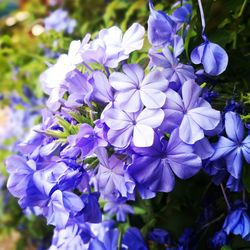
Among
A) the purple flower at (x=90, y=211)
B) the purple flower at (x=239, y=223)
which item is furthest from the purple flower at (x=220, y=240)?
the purple flower at (x=90, y=211)

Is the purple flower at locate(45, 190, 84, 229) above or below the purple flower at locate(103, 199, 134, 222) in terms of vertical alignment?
above

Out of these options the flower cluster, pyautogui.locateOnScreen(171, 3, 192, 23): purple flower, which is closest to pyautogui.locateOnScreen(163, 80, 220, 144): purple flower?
the flower cluster

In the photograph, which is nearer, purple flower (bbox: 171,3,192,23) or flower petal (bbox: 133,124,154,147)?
flower petal (bbox: 133,124,154,147)

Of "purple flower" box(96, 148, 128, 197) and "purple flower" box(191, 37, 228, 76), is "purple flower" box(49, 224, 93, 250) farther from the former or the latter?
"purple flower" box(191, 37, 228, 76)

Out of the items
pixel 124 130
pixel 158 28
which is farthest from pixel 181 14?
pixel 124 130

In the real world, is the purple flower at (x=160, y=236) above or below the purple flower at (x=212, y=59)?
below

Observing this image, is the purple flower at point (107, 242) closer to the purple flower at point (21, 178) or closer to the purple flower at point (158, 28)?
the purple flower at point (21, 178)

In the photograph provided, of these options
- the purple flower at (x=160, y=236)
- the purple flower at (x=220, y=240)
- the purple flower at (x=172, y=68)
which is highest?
the purple flower at (x=172, y=68)
